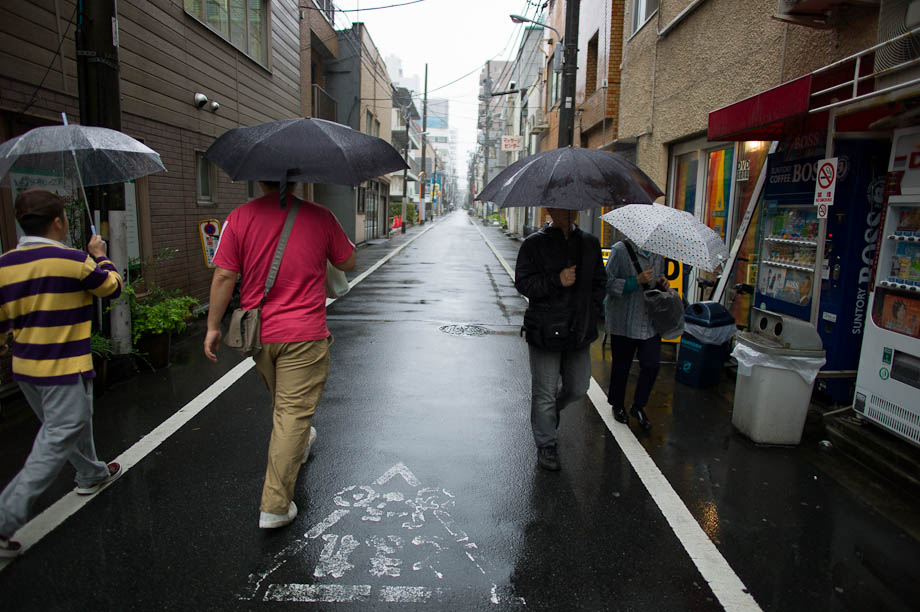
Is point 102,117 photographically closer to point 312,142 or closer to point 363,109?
point 312,142

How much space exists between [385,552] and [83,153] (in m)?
3.59

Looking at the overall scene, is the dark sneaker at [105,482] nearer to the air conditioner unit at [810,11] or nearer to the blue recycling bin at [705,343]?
the blue recycling bin at [705,343]

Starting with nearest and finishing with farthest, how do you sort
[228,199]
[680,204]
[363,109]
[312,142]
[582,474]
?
[312,142] < [582,474] < [680,204] < [228,199] < [363,109]

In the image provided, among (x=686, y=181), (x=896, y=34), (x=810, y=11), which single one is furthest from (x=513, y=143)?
(x=896, y=34)

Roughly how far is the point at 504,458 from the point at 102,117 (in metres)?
4.86

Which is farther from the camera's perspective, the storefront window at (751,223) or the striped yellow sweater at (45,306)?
Answer: the storefront window at (751,223)

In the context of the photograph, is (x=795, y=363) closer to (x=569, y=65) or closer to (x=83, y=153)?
(x=83, y=153)

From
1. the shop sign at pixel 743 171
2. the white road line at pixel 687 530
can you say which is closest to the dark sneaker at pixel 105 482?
the white road line at pixel 687 530

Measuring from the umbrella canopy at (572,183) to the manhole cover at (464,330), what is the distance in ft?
16.2

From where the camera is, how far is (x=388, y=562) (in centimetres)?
311

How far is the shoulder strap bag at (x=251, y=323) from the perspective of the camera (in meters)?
3.20

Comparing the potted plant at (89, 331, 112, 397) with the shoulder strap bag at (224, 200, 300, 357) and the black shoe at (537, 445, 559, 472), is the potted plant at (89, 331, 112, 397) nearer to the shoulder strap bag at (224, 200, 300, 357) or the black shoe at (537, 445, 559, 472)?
the shoulder strap bag at (224, 200, 300, 357)

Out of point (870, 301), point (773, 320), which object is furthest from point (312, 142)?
point (773, 320)

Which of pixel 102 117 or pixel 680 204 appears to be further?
pixel 680 204
